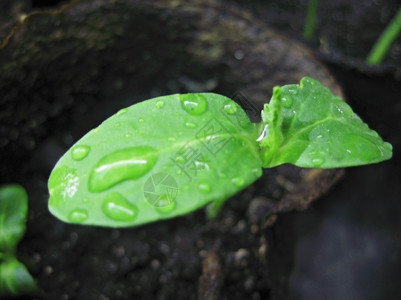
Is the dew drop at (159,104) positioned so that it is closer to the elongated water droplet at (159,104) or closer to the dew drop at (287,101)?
the elongated water droplet at (159,104)

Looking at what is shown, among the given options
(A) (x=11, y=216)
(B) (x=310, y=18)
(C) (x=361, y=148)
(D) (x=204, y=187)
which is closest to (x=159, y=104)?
(D) (x=204, y=187)

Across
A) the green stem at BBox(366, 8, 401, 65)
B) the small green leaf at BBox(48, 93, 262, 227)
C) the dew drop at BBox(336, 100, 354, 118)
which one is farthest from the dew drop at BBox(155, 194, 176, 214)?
the green stem at BBox(366, 8, 401, 65)

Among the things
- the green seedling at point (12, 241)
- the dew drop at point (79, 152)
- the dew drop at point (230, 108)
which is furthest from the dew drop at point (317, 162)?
the green seedling at point (12, 241)

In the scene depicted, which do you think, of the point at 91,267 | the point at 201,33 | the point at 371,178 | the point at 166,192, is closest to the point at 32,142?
the point at 91,267

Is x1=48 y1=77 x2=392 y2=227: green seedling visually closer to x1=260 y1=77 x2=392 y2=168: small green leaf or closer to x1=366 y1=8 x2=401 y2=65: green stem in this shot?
x1=260 y1=77 x2=392 y2=168: small green leaf

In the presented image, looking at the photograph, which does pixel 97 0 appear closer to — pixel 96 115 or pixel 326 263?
pixel 96 115

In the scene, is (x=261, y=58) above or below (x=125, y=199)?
below
